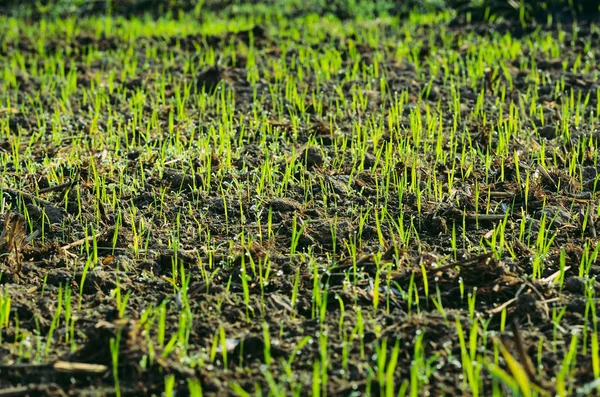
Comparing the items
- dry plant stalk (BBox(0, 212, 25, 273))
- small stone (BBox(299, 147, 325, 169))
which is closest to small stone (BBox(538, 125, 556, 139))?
small stone (BBox(299, 147, 325, 169))

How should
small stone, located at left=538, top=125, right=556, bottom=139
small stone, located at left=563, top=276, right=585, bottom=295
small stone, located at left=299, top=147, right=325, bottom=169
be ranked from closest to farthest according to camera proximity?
small stone, located at left=563, top=276, right=585, bottom=295, small stone, located at left=299, top=147, right=325, bottom=169, small stone, located at left=538, top=125, right=556, bottom=139

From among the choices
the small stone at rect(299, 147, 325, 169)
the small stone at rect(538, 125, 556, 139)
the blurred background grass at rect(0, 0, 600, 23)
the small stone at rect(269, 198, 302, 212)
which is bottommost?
the small stone at rect(269, 198, 302, 212)

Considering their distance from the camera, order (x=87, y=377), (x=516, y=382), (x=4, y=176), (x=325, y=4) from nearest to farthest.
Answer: (x=516, y=382) → (x=87, y=377) → (x=4, y=176) → (x=325, y=4)

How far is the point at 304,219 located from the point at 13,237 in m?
1.17

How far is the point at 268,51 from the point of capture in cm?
631

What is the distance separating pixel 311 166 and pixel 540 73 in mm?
2097

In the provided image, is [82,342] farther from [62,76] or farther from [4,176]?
[62,76]

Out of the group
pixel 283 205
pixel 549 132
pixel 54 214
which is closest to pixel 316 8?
pixel 549 132

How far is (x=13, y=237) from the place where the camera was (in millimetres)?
3320

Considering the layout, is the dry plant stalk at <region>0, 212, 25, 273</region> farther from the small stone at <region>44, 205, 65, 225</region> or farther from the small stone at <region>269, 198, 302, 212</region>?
the small stone at <region>269, 198, 302, 212</region>

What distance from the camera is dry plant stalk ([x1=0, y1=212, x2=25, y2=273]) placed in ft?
10.9

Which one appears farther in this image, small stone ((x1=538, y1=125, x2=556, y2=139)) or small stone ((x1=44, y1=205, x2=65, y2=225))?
small stone ((x1=538, y1=125, x2=556, y2=139))

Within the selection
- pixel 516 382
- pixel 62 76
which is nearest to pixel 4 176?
pixel 62 76

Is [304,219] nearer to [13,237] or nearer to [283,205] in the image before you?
[283,205]
